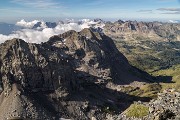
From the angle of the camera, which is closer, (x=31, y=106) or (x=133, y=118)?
(x=133, y=118)

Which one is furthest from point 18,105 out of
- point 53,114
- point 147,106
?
point 147,106

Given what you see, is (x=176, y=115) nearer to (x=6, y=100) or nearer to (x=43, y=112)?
(x=43, y=112)

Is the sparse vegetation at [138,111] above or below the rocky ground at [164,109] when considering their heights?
A: below

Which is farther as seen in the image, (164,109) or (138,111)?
(138,111)

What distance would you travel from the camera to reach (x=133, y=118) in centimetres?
4681

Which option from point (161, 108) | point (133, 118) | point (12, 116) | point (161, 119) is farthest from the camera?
point (12, 116)

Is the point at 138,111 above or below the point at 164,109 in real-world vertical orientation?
below

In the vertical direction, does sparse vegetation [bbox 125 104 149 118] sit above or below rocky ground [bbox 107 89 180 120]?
below

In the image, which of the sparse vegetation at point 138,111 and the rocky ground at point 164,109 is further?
the sparse vegetation at point 138,111

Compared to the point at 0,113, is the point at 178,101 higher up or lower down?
higher up

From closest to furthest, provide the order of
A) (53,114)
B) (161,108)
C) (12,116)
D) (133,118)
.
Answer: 1. (161,108)
2. (133,118)
3. (12,116)
4. (53,114)

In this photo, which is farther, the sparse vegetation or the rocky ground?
the sparse vegetation

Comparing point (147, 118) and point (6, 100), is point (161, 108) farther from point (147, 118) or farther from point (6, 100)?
point (6, 100)

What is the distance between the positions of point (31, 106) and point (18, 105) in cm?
737
